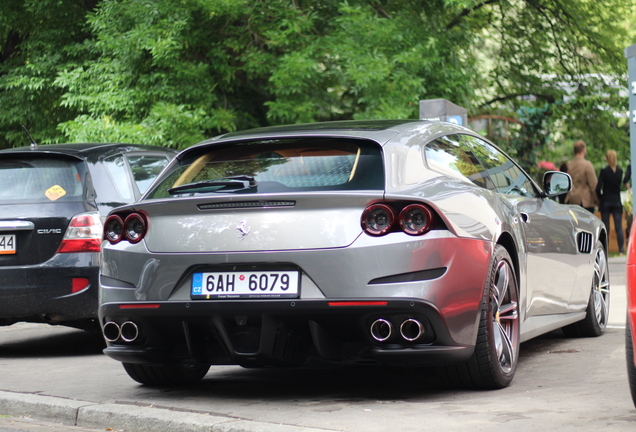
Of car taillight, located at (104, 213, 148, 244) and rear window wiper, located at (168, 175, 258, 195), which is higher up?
rear window wiper, located at (168, 175, 258, 195)

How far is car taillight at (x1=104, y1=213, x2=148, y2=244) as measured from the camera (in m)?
5.30

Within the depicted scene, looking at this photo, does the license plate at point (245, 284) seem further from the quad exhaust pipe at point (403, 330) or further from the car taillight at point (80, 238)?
the car taillight at point (80, 238)

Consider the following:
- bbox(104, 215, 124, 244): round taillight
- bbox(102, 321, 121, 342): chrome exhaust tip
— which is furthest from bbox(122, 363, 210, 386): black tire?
bbox(104, 215, 124, 244): round taillight

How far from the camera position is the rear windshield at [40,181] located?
746 cm

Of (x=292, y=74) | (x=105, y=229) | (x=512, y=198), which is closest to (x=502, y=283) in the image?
(x=512, y=198)

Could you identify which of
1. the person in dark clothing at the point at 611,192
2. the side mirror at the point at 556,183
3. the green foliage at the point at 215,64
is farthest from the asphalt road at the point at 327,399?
the person in dark clothing at the point at 611,192

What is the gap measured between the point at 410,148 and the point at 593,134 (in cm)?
1637

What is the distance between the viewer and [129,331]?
537 centimetres

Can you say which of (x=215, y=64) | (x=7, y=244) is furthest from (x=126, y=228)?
(x=215, y=64)

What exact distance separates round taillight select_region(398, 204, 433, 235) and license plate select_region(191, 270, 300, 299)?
1.85 feet

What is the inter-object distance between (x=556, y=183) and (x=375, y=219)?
8.44ft

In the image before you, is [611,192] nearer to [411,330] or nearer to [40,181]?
[40,181]

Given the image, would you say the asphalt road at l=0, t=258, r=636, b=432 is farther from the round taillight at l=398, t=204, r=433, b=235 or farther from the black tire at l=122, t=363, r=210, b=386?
the round taillight at l=398, t=204, r=433, b=235

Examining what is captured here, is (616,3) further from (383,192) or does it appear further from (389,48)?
(383,192)
